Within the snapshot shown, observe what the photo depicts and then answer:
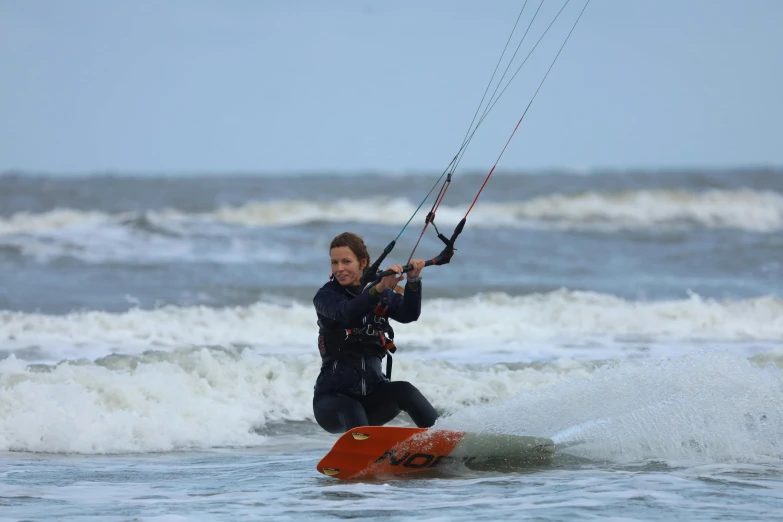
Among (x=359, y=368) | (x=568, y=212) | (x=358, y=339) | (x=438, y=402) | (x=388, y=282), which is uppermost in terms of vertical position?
(x=568, y=212)

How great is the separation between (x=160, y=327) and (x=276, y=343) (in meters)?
1.61

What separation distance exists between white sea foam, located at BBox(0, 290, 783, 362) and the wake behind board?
5097 mm

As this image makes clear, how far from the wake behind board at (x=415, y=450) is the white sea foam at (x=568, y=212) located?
2454cm

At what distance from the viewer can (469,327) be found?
528 inches

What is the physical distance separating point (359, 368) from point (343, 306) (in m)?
0.45

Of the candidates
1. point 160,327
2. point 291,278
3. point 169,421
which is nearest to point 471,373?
point 169,421

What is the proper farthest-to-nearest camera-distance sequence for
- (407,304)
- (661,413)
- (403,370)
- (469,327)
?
(469,327) < (403,370) < (661,413) < (407,304)

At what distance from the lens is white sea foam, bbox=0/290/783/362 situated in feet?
39.3

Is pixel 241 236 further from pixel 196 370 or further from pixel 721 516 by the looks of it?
pixel 721 516

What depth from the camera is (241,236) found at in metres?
23.4

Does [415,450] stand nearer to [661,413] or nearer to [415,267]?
[415,267]

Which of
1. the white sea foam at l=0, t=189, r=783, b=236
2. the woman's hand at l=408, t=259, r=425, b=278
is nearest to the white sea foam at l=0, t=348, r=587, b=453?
the woman's hand at l=408, t=259, r=425, b=278

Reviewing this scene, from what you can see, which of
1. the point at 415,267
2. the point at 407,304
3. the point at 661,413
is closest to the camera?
the point at 415,267

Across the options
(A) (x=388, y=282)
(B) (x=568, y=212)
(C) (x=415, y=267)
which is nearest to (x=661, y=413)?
(C) (x=415, y=267)
